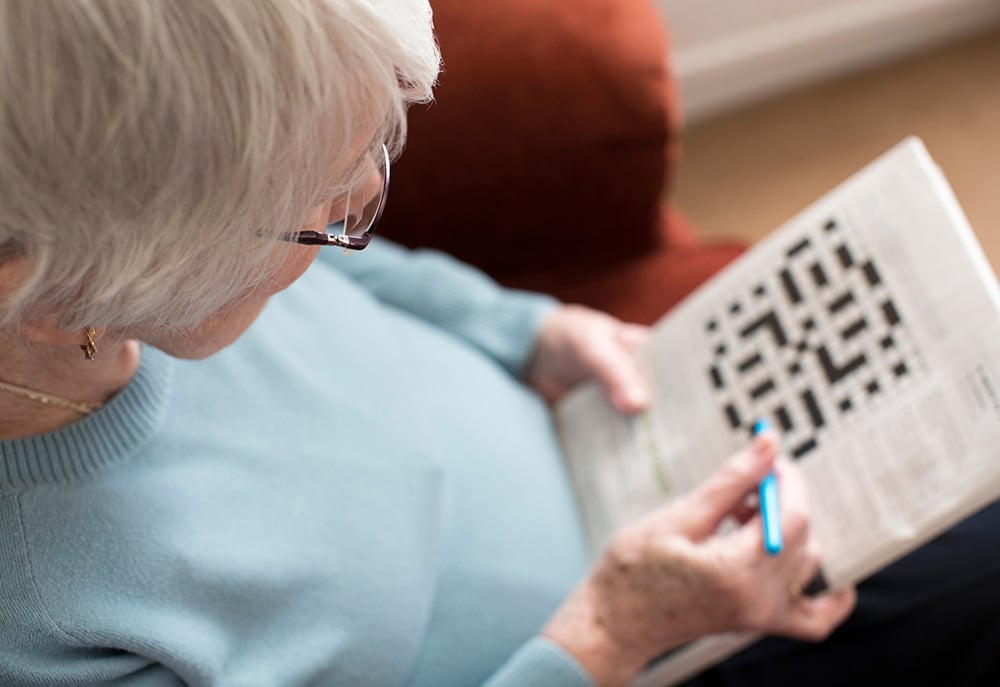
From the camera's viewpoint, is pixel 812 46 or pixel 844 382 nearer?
pixel 844 382

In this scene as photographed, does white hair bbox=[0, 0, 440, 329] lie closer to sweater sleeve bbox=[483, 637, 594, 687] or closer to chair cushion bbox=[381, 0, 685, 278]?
sweater sleeve bbox=[483, 637, 594, 687]

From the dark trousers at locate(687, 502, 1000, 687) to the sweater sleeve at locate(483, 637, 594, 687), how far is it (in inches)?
7.3

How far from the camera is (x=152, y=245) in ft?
1.74

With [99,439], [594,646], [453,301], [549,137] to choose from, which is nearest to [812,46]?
[549,137]

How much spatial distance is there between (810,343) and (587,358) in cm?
25

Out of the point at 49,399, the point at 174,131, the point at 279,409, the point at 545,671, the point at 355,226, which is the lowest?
the point at 545,671

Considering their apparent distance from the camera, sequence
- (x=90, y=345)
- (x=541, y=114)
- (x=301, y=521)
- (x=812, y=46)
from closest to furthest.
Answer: (x=90, y=345) < (x=301, y=521) < (x=541, y=114) < (x=812, y=46)

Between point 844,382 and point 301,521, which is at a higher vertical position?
point 844,382

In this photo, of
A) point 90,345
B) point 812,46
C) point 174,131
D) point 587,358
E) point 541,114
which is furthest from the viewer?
point 812,46

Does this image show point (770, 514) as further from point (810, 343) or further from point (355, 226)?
point (355, 226)

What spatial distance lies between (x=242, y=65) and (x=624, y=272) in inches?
34.5

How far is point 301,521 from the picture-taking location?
823 mm

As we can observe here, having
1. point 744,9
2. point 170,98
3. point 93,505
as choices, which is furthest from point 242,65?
Result: point 744,9

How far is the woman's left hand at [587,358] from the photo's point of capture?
1.05m
